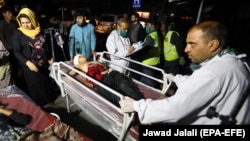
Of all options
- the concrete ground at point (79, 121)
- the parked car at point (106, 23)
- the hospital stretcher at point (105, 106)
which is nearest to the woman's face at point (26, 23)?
the hospital stretcher at point (105, 106)

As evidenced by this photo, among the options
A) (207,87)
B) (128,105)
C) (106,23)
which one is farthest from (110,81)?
(106,23)

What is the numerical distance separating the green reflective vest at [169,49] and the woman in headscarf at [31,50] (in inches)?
89.1

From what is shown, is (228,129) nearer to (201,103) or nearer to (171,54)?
(201,103)

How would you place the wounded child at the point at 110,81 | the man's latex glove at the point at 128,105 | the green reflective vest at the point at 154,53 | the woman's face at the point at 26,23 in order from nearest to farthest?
the man's latex glove at the point at 128,105 < the wounded child at the point at 110,81 < the woman's face at the point at 26,23 < the green reflective vest at the point at 154,53

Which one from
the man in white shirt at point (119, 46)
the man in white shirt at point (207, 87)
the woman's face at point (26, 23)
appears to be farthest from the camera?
the man in white shirt at point (119, 46)

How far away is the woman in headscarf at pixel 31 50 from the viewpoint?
3486 millimetres

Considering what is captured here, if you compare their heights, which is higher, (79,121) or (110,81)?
(110,81)

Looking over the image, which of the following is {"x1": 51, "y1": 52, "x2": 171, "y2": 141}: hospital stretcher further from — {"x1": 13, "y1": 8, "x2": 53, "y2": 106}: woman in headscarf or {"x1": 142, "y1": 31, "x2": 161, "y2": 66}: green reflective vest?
{"x1": 142, "y1": 31, "x2": 161, "y2": 66}: green reflective vest

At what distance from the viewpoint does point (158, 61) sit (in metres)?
4.59

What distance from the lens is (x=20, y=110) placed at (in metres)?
2.83

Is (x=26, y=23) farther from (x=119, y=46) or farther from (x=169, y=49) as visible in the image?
(x=169, y=49)

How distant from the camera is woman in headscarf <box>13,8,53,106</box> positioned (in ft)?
11.4

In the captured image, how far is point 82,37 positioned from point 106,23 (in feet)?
24.2

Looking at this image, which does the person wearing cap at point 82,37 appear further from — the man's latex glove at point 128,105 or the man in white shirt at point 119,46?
the man's latex glove at point 128,105
